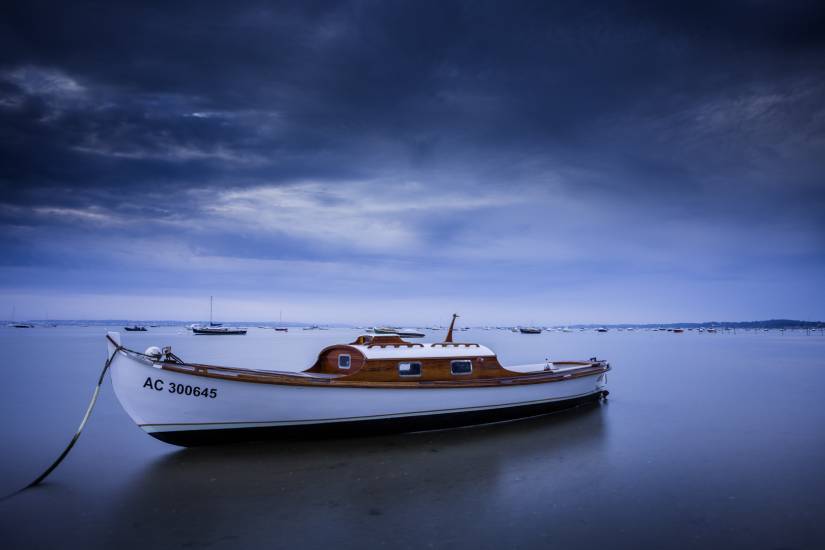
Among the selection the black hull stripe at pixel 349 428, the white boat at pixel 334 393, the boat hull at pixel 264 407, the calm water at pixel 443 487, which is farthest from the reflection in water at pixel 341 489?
the white boat at pixel 334 393

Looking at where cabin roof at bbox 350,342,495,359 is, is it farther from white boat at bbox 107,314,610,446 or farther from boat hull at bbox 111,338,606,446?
boat hull at bbox 111,338,606,446

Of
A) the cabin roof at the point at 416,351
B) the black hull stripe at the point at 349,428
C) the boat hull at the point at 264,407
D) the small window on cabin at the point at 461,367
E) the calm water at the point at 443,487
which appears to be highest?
the cabin roof at the point at 416,351

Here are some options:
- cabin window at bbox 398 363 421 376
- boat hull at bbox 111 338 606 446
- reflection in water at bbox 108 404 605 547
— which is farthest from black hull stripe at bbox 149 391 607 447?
cabin window at bbox 398 363 421 376

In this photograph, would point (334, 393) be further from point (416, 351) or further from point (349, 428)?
point (416, 351)

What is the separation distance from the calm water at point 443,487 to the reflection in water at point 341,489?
0.05m

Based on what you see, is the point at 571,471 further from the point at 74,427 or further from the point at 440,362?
the point at 74,427

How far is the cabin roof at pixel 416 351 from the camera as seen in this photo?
15828 mm

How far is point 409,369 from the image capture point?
52.5 feet

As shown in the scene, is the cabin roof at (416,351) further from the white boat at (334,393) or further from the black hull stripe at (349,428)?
the black hull stripe at (349,428)

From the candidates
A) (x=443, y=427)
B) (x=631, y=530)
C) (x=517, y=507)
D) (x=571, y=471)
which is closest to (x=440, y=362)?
(x=443, y=427)

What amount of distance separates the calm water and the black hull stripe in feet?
1.14

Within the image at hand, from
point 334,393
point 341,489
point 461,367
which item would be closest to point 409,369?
point 461,367

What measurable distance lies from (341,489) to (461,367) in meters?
7.22

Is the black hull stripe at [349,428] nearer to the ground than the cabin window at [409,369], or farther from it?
nearer to the ground
